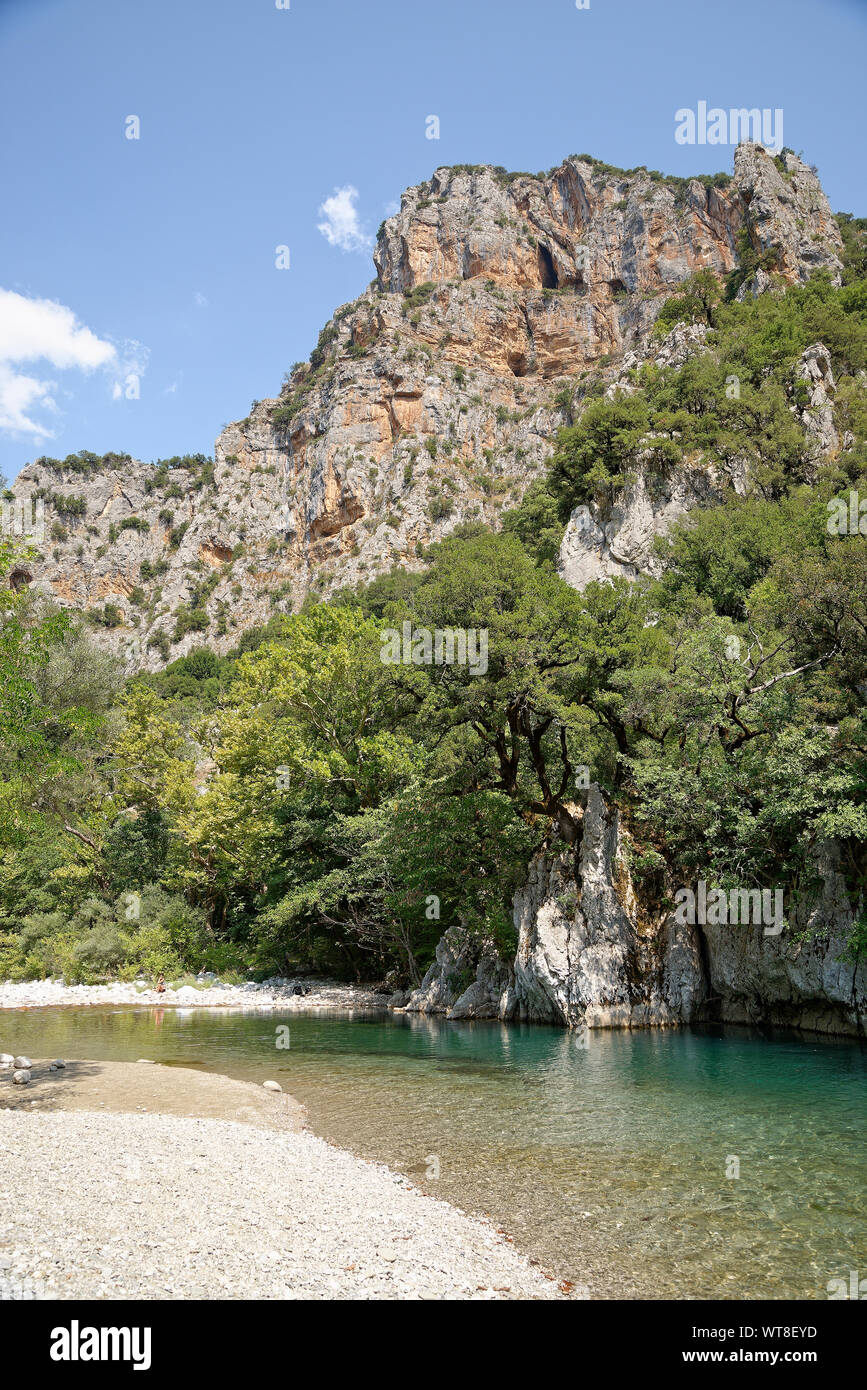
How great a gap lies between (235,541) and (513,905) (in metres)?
97.7

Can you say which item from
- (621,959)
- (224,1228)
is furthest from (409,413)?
(224,1228)

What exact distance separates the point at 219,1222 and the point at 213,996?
2551 centimetres

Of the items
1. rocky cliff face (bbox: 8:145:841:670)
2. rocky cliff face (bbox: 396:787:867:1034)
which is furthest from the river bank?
rocky cliff face (bbox: 8:145:841:670)

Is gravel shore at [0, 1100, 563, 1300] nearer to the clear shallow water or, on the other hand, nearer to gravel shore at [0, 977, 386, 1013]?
the clear shallow water

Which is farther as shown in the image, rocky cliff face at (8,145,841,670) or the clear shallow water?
rocky cliff face at (8,145,841,670)

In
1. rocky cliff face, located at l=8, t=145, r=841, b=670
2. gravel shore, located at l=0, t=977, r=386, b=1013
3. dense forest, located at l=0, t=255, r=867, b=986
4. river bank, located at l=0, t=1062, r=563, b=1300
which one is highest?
rocky cliff face, located at l=8, t=145, r=841, b=670

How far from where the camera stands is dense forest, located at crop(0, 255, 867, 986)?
17359 millimetres

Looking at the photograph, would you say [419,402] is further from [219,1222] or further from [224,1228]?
[224,1228]

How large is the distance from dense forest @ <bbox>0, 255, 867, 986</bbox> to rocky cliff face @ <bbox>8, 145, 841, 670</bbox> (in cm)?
4961

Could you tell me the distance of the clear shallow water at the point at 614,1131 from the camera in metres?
6.61

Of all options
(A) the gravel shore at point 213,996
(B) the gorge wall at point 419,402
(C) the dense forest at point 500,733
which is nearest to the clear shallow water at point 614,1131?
(C) the dense forest at point 500,733

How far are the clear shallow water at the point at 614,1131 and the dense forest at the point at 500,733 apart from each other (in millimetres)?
4497

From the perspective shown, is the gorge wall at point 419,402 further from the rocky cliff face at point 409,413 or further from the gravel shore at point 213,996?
the gravel shore at point 213,996
